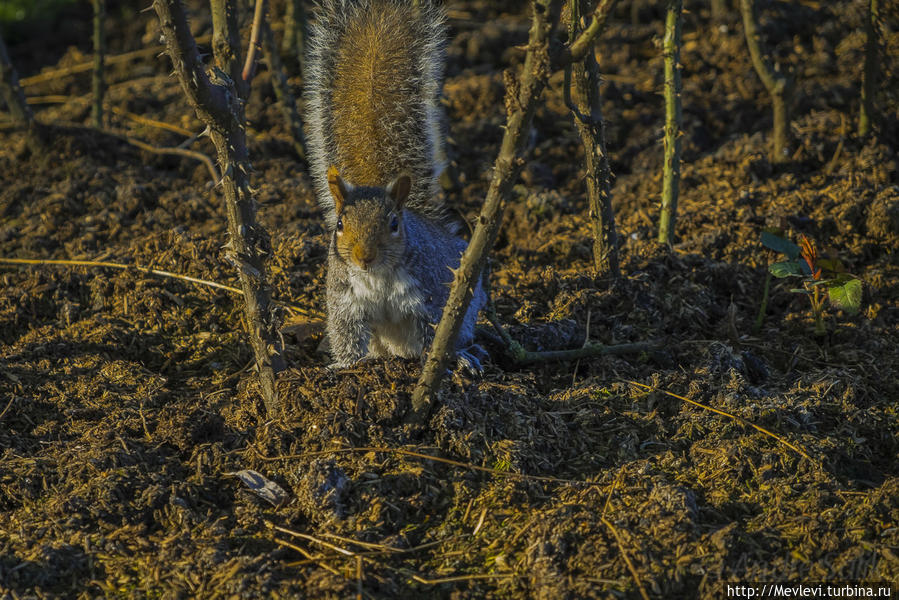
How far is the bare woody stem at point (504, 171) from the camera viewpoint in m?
2.17

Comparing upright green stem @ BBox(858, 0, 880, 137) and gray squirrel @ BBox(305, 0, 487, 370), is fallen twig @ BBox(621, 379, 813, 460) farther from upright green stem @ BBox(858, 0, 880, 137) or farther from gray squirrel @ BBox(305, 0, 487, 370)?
upright green stem @ BBox(858, 0, 880, 137)

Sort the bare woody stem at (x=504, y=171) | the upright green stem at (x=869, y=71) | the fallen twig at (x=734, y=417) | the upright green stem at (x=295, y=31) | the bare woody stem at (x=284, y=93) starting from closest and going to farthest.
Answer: the bare woody stem at (x=504, y=171), the fallen twig at (x=734, y=417), the upright green stem at (x=869, y=71), the bare woody stem at (x=284, y=93), the upright green stem at (x=295, y=31)

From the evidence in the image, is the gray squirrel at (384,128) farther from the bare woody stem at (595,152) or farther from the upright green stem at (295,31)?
the upright green stem at (295,31)

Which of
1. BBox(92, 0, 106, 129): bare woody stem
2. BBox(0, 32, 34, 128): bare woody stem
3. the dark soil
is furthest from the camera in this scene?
BBox(92, 0, 106, 129): bare woody stem

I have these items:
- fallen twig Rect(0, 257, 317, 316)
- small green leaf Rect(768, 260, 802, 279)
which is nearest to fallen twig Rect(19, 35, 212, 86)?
fallen twig Rect(0, 257, 317, 316)

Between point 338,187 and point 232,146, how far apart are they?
56 centimetres

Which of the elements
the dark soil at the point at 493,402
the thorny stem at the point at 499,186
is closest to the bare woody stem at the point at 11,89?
the dark soil at the point at 493,402

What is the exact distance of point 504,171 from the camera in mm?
2330

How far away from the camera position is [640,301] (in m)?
3.67

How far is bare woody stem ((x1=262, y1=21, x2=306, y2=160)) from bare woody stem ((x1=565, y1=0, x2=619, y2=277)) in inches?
85.9

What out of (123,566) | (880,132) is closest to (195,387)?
(123,566)

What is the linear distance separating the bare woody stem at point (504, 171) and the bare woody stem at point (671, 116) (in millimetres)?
1666

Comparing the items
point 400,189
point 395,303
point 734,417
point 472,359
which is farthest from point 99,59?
point 734,417

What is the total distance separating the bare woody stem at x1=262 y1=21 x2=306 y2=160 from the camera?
5148 millimetres
